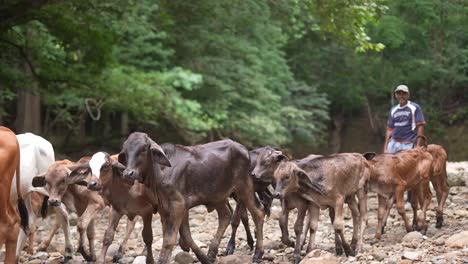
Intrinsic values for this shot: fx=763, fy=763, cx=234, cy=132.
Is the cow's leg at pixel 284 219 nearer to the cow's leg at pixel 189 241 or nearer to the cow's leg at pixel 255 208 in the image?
the cow's leg at pixel 255 208

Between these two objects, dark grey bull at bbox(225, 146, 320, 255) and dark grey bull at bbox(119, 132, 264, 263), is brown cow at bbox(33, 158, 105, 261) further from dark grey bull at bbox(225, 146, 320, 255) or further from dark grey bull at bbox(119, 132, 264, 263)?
dark grey bull at bbox(225, 146, 320, 255)

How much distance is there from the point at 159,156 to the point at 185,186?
62 cm

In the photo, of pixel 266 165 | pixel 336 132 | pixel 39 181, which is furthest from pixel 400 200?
pixel 336 132

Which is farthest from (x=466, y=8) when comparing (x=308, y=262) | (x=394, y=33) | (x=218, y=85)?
(x=308, y=262)

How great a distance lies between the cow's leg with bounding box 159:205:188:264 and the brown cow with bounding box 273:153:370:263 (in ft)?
4.61

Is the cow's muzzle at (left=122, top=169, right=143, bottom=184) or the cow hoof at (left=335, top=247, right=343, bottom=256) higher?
the cow's muzzle at (left=122, top=169, right=143, bottom=184)

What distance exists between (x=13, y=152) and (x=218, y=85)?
18050 millimetres

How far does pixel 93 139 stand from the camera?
88.1ft

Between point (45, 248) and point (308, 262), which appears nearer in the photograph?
point (308, 262)

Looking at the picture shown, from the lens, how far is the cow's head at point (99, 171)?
29.3ft

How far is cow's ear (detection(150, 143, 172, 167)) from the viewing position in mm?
8578

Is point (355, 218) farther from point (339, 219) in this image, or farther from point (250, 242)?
point (250, 242)

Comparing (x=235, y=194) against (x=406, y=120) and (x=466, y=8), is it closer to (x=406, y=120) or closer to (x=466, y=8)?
(x=406, y=120)

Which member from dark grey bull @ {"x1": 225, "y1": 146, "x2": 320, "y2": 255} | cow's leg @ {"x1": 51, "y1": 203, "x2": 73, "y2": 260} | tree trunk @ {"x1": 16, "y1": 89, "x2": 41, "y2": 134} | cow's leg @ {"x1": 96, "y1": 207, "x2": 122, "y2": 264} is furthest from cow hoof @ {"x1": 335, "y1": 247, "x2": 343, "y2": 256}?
tree trunk @ {"x1": 16, "y1": 89, "x2": 41, "y2": 134}
